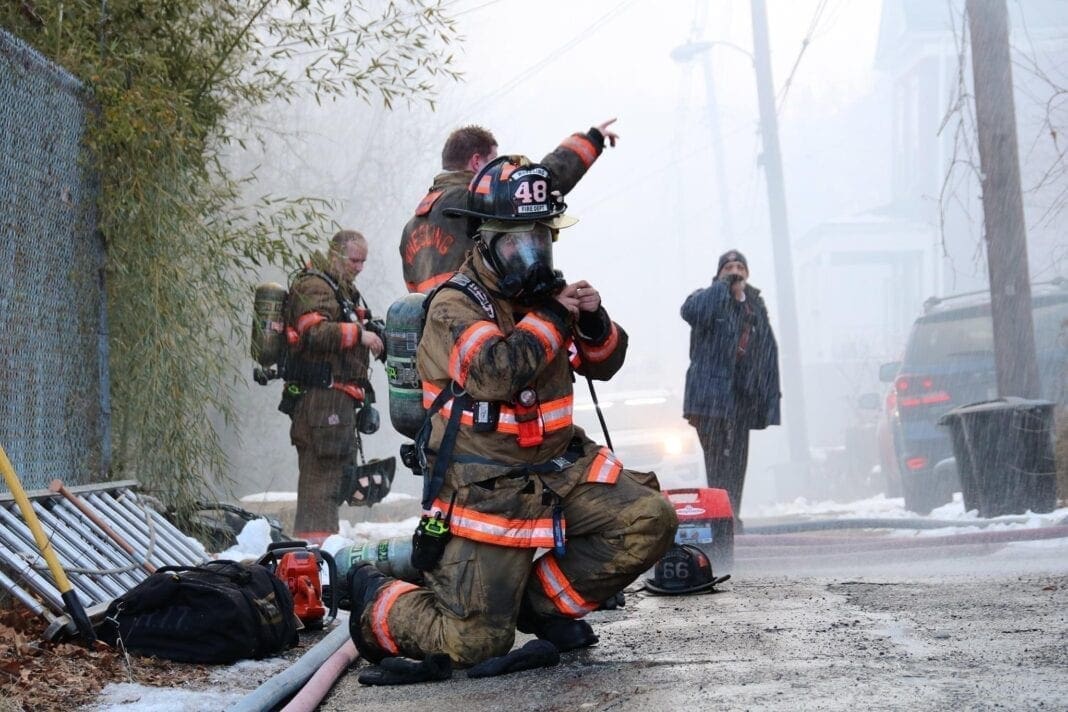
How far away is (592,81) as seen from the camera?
57750 mm

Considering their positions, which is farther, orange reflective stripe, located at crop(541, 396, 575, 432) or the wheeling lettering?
the wheeling lettering

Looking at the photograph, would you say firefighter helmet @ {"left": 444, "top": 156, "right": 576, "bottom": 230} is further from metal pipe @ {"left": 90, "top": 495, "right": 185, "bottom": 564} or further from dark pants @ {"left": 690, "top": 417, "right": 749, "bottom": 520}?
dark pants @ {"left": 690, "top": 417, "right": 749, "bottom": 520}

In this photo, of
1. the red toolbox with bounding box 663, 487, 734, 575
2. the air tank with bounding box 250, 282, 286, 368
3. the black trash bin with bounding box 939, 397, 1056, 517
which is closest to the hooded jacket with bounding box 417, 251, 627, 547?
the red toolbox with bounding box 663, 487, 734, 575

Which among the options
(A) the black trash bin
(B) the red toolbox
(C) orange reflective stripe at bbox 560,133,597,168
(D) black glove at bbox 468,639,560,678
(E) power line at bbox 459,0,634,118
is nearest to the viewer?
(D) black glove at bbox 468,639,560,678

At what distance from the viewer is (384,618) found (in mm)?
4438

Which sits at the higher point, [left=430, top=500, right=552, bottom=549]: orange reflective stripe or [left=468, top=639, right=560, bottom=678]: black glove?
[left=430, top=500, right=552, bottom=549]: orange reflective stripe

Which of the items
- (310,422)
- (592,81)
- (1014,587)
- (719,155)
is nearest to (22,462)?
(310,422)

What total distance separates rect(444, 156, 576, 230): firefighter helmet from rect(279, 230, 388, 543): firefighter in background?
11.3ft

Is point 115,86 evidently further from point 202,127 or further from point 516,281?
point 516,281

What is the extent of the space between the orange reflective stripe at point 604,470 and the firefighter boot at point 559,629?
47cm

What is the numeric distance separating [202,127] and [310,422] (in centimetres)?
183

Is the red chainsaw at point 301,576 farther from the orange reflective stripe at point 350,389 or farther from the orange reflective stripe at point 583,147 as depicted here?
the orange reflective stripe at point 350,389

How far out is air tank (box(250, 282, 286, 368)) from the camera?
26.1 ft

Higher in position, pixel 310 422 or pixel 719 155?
pixel 719 155
